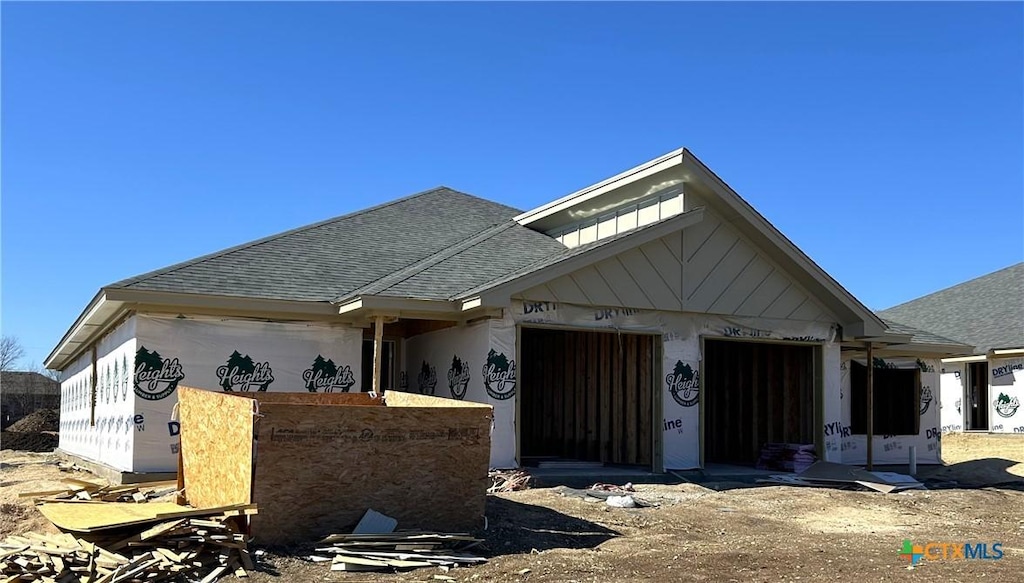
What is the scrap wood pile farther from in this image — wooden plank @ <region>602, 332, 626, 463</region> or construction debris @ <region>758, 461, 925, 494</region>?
wooden plank @ <region>602, 332, 626, 463</region>

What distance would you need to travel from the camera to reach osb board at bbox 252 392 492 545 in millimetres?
9203

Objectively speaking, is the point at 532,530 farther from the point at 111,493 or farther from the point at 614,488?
the point at 111,493

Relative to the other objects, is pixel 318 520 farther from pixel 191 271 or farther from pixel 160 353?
pixel 191 271

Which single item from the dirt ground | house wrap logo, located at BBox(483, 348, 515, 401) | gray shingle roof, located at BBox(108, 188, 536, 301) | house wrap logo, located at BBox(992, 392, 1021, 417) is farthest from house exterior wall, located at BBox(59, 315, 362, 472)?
house wrap logo, located at BBox(992, 392, 1021, 417)

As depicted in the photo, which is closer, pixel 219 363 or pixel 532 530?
pixel 532 530

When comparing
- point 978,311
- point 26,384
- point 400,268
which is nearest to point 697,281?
point 400,268

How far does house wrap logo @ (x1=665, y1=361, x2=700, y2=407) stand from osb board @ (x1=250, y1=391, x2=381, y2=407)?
5.99 metres

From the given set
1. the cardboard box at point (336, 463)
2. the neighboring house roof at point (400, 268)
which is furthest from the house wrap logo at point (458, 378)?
the cardboard box at point (336, 463)

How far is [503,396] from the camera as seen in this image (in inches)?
597

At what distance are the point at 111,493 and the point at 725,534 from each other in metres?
7.90

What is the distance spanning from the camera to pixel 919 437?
71.1 ft

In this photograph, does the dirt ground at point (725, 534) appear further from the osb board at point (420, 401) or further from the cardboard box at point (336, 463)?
the osb board at point (420, 401)

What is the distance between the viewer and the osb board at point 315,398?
12.1 m

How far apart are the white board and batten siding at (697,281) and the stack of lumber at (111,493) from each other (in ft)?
20.5
